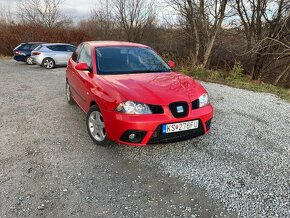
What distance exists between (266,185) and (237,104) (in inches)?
135

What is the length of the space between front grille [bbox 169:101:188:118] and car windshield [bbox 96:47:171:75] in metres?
1.15

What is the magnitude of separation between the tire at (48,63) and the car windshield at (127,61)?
9994 millimetres

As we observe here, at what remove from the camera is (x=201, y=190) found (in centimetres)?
265

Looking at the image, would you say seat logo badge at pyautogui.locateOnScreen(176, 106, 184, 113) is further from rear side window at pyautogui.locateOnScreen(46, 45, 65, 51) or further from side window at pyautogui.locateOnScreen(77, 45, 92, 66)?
rear side window at pyautogui.locateOnScreen(46, 45, 65, 51)

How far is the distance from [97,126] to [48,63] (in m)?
11.0

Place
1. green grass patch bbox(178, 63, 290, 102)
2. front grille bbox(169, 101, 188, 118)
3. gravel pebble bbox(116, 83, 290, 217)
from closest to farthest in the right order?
gravel pebble bbox(116, 83, 290, 217) < front grille bbox(169, 101, 188, 118) < green grass patch bbox(178, 63, 290, 102)

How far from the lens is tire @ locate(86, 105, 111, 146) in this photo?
3461 millimetres

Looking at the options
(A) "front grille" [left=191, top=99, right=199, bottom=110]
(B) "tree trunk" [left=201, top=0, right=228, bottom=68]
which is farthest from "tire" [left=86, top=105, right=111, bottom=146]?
(B) "tree trunk" [left=201, top=0, right=228, bottom=68]

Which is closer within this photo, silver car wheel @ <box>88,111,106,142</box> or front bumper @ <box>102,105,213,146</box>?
front bumper @ <box>102,105,213,146</box>

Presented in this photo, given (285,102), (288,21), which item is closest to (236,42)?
(288,21)

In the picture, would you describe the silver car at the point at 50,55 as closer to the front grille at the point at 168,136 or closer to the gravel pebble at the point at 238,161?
the gravel pebble at the point at 238,161

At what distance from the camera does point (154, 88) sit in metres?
3.29

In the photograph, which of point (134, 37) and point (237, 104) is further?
point (134, 37)

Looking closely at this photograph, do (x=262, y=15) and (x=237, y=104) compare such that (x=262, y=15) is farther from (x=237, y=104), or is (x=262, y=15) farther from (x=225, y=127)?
(x=225, y=127)
